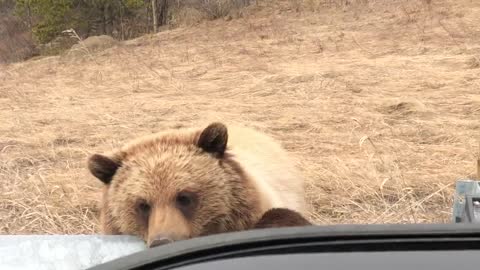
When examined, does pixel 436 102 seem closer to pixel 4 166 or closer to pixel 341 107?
pixel 341 107

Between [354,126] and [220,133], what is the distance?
12.6ft

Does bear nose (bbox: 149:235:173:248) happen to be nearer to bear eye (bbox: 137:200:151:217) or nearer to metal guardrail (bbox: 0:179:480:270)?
bear eye (bbox: 137:200:151:217)

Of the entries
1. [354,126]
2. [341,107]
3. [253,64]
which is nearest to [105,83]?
[253,64]

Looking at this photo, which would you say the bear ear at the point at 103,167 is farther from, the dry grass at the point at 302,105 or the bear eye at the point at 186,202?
the dry grass at the point at 302,105

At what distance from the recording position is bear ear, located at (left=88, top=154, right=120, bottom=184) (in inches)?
125

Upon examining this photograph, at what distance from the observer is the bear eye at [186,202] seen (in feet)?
9.87

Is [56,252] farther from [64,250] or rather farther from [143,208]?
[143,208]

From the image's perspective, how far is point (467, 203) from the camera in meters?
2.15

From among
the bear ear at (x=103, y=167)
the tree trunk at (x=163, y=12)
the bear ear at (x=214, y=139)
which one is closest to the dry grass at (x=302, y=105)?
the bear ear at (x=103, y=167)

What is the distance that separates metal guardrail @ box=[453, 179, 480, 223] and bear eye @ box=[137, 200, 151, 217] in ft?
4.24

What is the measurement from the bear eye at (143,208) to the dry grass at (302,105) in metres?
1.28

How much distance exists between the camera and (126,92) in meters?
10.1

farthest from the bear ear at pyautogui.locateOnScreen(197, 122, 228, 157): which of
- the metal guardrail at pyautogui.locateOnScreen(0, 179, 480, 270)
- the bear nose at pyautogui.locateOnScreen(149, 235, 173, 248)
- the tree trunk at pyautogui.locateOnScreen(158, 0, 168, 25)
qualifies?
the tree trunk at pyautogui.locateOnScreen(158, 0, 168, 25)

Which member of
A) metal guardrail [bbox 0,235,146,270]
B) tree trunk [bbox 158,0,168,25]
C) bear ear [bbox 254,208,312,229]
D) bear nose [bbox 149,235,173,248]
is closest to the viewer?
metal guardrail [bbox 0,235,146,270]
